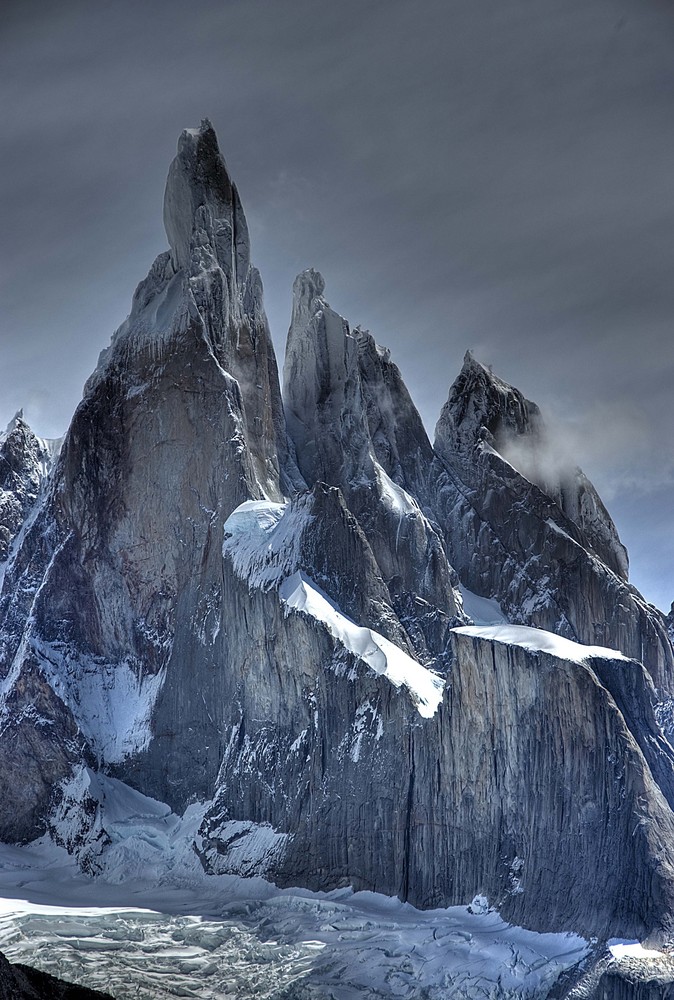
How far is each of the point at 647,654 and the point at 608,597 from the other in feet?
21.3

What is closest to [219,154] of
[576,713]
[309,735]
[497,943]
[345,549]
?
[345,549]

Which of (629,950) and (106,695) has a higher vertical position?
Result: (106,695)

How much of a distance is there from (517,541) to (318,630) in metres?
39.2

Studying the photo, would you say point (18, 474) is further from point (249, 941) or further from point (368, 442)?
point (249, 941)

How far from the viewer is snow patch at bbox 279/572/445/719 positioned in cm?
7756

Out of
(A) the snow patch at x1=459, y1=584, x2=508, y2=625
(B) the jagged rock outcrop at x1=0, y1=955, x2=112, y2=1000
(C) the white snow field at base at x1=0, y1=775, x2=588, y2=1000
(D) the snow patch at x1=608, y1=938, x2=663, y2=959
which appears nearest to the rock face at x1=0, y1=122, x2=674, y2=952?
(D) the snow patch at x1=608, y1=938, x2=663, y2=959

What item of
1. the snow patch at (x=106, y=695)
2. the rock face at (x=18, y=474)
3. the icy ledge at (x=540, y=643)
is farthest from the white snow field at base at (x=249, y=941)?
the rock face at (x=18, y=474)

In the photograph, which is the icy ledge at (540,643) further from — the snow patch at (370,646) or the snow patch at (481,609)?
the snow patch at (481,609)

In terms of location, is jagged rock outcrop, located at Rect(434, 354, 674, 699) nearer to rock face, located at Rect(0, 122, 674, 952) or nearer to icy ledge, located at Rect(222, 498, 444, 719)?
rock face, located at Rect(0, 122, 674, 952)

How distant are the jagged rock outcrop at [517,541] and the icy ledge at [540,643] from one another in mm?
34248

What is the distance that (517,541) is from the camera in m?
114

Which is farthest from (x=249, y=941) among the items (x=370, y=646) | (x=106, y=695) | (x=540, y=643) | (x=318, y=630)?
(x=106, y=695)

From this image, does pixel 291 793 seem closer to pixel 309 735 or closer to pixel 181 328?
pixel 309 735

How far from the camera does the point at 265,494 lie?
321ft
